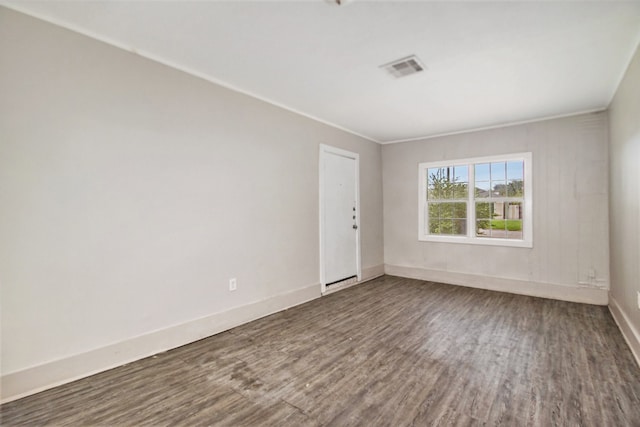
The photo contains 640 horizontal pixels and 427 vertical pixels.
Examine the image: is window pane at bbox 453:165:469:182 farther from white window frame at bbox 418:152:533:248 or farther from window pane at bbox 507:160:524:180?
window pane at bbox 507:160:524:180

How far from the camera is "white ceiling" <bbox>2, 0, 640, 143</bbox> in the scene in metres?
1.99

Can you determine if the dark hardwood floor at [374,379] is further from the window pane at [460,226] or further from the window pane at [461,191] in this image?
the window pane at [461,191]

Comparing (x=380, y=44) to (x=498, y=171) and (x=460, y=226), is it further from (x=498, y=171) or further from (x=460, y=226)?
(x=460, y=226)

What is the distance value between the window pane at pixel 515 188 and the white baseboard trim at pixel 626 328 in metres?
1.70

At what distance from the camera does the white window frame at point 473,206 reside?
4410mm

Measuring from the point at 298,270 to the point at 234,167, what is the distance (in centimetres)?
161

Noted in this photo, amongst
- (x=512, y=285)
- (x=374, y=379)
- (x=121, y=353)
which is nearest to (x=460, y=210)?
(x=512, y=285)

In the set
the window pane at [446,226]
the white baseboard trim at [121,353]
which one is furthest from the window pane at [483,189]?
the white baseboard trim at [121,353]

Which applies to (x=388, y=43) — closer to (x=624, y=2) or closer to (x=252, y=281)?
(x=624, y=2)

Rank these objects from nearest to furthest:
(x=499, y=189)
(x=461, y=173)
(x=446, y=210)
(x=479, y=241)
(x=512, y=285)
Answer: (x=512, y=285) < (x=499, y=189) < (x=479, y=241) < (x=461, y=173) < (x=446, y=210)

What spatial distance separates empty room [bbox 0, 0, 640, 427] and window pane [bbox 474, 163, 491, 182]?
570 mm

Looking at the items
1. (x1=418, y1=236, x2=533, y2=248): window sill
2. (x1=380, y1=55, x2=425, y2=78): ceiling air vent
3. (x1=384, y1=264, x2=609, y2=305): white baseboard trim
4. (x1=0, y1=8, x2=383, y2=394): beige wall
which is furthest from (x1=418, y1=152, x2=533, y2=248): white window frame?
(x1=0, y1=8, x2=383, y2=394): beige wall

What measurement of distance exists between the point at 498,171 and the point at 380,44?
3.38 metres

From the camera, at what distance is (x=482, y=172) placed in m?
4.88
